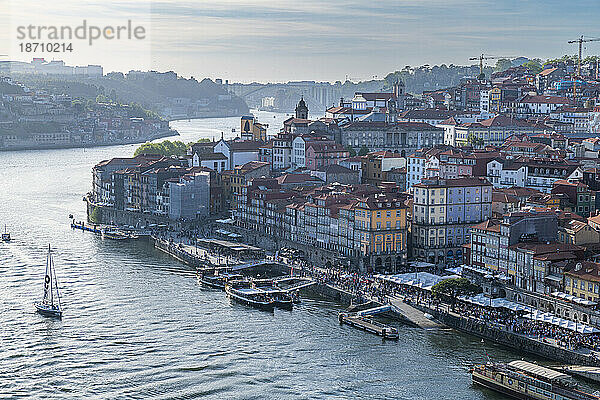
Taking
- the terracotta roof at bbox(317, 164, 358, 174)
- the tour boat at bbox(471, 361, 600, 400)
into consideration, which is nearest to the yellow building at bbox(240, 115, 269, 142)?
the terracotta roof at bbox(317, 164, 358, 174)

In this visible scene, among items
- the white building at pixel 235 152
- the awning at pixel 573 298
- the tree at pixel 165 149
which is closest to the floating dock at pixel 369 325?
the awning at pixel 573 298

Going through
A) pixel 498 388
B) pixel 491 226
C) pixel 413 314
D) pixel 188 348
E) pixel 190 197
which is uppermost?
pixel 491 226

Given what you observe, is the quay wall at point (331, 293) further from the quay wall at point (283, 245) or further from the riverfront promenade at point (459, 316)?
the quay wall at point (283, 245)

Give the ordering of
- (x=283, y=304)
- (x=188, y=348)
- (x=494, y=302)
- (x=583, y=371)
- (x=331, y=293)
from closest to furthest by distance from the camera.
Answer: (x=583, y=371)
(x=188, y=348)
(x=494, y=302)
(x=283, y=304)
(x=331, y=293)

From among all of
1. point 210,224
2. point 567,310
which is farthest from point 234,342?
point 210,224

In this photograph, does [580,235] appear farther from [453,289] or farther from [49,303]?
[49,303]

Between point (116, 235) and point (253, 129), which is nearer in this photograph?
point (116, 235)

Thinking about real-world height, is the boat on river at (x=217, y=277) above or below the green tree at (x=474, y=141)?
below

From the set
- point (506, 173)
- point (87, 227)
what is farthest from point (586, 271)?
point (87, 227)
